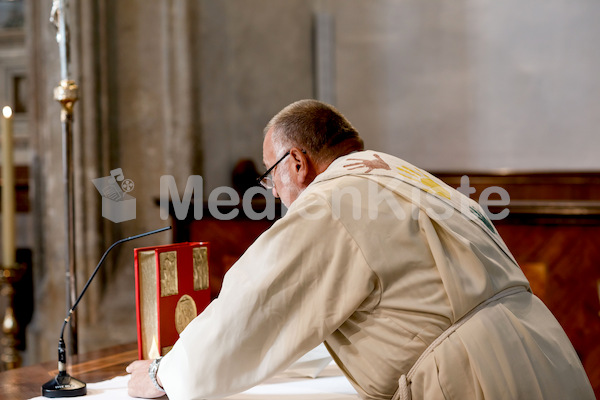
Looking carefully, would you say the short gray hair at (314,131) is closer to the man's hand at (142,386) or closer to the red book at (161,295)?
the red book at (161,295)

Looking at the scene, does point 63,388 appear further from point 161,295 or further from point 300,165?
point 300,165

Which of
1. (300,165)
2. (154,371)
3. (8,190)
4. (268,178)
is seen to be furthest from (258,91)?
(154,371)

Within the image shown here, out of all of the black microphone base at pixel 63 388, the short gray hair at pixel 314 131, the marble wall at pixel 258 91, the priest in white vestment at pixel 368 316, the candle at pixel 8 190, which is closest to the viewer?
the priest in white vestment at pixel 368 316

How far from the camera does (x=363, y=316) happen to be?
1.55 metres

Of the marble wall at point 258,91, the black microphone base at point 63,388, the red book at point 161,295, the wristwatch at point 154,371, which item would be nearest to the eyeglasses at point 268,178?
the red book at point 161,295

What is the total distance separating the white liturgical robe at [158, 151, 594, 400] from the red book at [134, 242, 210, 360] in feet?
0.72

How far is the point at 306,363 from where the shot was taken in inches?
74.0

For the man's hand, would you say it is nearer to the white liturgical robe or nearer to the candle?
the white liturgical robe

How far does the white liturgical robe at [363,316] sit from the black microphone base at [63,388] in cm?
22

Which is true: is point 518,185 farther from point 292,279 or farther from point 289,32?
point 292,279

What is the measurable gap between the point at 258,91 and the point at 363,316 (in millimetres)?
4087

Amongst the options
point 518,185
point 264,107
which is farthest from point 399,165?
point 518,185

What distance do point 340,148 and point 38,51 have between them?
2820 millimetres

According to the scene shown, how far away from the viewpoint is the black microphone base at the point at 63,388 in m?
1.60
